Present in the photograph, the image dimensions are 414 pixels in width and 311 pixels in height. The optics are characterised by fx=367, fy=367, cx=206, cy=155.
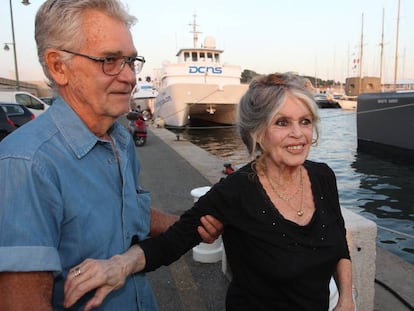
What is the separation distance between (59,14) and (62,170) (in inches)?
20.8

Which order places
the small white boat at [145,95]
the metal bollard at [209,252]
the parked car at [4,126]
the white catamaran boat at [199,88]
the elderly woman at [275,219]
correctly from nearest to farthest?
the elderly woman at [275,219] < the metal bollard at [209,252] < the parked car at [4,126] < the white catamaran boat at [199,88] < the small white boat at [145,95]

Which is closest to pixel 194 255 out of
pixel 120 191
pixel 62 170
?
pixel 120 191

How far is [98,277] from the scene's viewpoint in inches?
48.3

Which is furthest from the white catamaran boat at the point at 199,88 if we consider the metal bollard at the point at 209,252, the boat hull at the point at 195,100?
the metal bollard at the point at 209,252

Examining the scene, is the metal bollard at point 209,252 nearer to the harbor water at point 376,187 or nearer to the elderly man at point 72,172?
the harbor water at point 376,187

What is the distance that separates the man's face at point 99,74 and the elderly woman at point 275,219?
1.97 feet

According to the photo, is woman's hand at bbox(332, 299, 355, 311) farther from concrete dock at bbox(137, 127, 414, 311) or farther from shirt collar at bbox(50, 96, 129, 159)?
concrete dock at bbox(137, 127, 414, 311)

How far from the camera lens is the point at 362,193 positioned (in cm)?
906

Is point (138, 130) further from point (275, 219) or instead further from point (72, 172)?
point (72, 172)

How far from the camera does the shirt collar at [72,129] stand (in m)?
1.26

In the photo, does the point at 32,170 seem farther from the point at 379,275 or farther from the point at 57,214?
the point at 379,275

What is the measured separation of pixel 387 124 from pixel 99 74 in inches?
629

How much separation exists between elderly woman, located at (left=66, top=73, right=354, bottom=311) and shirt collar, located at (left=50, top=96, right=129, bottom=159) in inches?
19.8

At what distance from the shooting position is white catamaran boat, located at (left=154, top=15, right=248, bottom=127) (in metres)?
24.8
